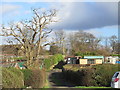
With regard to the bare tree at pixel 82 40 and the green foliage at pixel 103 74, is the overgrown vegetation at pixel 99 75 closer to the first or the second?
the green foliage at pixel 103 74

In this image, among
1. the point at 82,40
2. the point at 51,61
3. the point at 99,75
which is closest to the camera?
the point at 99,75

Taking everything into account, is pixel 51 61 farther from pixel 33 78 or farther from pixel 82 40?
pixel 33 78

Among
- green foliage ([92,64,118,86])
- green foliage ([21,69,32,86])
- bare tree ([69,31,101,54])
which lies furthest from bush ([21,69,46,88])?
bare tree ([69,31,101,54])

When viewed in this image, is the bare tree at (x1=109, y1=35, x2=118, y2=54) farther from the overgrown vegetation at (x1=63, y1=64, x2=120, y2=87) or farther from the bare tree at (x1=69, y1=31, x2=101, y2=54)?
the overgrown vegetation at (x1=63, y1=64, x2=120, y2=87)

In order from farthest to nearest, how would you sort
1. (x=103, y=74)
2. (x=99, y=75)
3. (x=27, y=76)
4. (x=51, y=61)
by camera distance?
(x=51, y=61)
(x=99, y=75)
(x=103, y=74)
(x=27, y=76)

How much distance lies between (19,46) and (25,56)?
1.91 m

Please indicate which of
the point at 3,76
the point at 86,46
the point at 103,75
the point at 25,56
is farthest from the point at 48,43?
the point at 86,46

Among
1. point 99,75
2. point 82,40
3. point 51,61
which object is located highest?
point 82,40

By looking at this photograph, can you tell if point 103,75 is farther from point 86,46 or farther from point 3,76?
point 86,46

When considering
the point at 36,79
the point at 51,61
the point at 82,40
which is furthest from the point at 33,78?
the point at 82,40

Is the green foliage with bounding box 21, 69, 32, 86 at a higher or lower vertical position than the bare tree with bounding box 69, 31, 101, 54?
lower

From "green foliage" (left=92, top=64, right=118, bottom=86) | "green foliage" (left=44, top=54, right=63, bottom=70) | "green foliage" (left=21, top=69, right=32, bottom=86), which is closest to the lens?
"green foliage" (left=21, top=69, right=32, bottom=86)

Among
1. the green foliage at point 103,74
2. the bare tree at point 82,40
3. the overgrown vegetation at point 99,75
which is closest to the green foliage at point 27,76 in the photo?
the overgrown vegetation at point 99,75

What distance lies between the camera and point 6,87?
10086 millimetres
